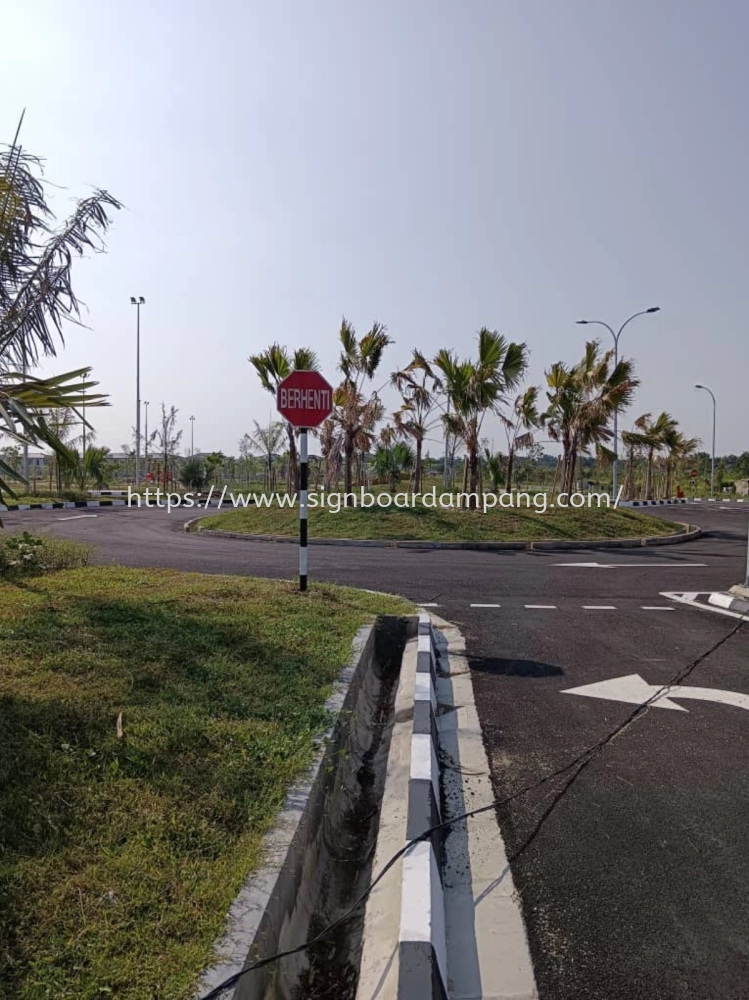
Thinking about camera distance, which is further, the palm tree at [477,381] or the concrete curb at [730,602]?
the palm tree at [477,381]

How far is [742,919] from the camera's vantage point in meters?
2.68

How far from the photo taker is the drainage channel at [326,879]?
2428mm

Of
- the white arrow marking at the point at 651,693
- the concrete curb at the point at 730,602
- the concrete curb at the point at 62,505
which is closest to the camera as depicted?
the white arrow marking at the point at 651,693

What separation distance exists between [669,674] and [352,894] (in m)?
3.82

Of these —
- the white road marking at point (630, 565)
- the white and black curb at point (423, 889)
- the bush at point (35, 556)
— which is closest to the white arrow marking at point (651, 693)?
the white and black curb at point (423, 889)

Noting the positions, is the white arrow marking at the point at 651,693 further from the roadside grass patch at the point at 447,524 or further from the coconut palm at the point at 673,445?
the coconut palm at the point at 673,445

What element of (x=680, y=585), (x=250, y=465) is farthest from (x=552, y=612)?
(x=250, y=465)

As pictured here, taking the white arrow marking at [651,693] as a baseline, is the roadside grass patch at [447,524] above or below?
above

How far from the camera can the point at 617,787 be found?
150 inches

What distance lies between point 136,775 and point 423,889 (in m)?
1.38

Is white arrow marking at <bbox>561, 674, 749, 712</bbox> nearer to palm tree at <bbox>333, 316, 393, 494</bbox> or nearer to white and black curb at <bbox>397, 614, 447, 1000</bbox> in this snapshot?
white and black curb at <bbox>397, 614, 447, 1000</bbox>

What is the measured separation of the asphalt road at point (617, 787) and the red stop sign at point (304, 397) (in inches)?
116

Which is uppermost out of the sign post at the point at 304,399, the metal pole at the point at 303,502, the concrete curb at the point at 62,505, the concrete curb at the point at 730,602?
the sign post at the point at 304,399

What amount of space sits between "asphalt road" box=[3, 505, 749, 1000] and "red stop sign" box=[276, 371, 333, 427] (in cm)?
295
